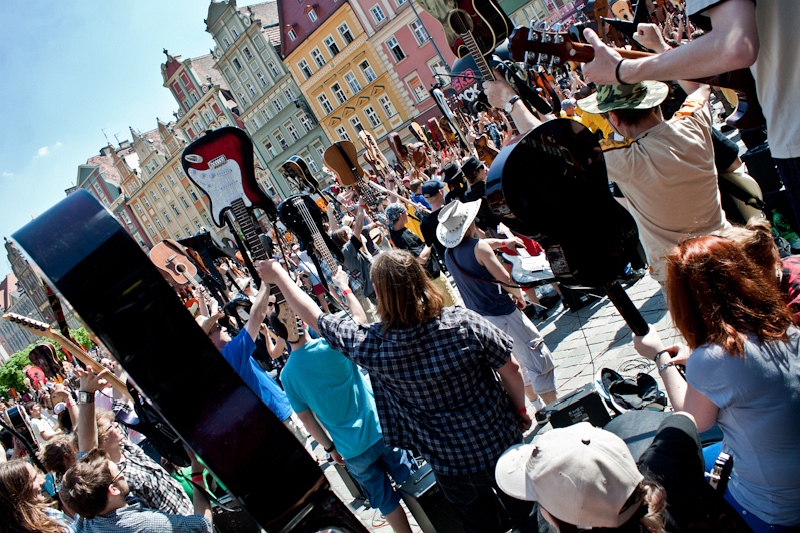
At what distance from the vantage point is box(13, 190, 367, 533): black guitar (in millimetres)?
1682

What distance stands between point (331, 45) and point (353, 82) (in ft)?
10.6

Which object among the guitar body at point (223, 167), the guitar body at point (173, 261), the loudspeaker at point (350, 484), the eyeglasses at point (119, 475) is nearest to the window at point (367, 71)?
the guitar body at point (173, 261)

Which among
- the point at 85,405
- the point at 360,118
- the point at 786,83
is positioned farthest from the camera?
the point at 360,118

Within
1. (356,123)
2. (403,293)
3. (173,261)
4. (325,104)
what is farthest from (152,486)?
(325,104)

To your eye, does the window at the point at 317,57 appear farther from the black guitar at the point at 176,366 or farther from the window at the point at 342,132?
the black guitar at the point at 176,366

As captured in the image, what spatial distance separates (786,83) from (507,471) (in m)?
1.67

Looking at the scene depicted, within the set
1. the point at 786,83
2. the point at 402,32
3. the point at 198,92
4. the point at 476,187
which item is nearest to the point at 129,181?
the point at 198,92

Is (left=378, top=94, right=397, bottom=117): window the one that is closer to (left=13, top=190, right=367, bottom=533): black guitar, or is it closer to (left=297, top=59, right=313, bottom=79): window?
(left=297, top=59, right=313, bottom=79): window

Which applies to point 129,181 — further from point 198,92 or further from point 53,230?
point 53,230

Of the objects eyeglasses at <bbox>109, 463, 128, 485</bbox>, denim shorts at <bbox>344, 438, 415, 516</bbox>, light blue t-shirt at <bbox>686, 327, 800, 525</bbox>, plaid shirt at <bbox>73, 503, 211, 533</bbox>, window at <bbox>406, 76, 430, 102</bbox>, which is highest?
window at <bbox>406, 76, 430, 102</bbox>

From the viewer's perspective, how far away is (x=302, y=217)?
524 cm

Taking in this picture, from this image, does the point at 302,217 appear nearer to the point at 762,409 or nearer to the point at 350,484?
the point at 350,484

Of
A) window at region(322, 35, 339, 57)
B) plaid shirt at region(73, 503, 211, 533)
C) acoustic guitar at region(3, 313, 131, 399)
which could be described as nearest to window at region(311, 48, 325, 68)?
window at region(322, 35, 339, 57)

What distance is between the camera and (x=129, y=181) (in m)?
65.4
